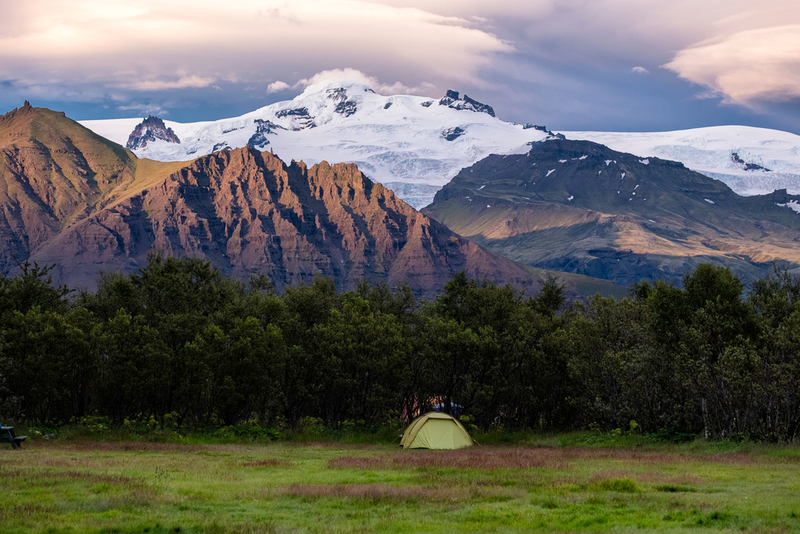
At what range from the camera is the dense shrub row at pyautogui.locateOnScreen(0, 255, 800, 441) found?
1715 inches

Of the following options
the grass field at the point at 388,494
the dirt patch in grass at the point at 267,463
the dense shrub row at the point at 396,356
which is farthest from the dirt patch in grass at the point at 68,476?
the dense shrub row at the point at 396,356

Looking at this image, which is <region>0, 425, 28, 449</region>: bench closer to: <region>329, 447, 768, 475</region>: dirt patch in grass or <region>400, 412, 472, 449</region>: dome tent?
<region>329, 447, 768, 475</region>: dirt patch in grass

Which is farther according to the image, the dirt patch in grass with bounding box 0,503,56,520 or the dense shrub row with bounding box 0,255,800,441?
the dense shrub row with bounding box 0,255,800,441

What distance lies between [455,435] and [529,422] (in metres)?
23.4

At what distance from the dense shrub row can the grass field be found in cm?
1038

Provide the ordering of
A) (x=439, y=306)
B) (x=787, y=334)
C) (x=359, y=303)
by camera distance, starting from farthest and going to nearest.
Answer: (x=439, y=306)
(x=359, y=303)
(x=787, y=334)

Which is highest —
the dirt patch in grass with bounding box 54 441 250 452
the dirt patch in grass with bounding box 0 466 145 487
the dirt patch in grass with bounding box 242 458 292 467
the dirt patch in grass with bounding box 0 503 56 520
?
the dirt patch in grass with bounding box 0 503 56 520

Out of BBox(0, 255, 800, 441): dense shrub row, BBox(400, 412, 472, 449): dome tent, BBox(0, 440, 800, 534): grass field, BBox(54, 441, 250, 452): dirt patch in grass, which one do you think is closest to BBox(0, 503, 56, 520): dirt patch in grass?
BBox(0, 440, 800, 534): grass field

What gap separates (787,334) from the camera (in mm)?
40500

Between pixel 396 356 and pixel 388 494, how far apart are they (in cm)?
3422

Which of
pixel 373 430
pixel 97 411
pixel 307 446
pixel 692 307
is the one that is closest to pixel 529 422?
pixel 373 430

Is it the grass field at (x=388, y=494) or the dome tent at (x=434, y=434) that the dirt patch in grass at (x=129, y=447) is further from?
the dome tent at (x=434, y=434)

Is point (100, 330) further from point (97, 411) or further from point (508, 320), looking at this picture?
point (508, 320)

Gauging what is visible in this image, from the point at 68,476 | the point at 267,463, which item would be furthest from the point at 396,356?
the point at 68,476
